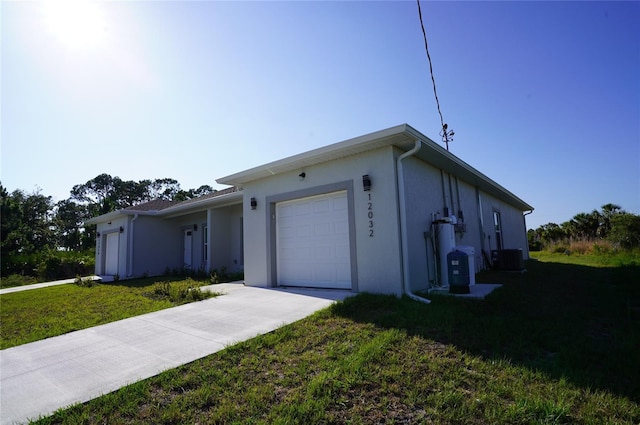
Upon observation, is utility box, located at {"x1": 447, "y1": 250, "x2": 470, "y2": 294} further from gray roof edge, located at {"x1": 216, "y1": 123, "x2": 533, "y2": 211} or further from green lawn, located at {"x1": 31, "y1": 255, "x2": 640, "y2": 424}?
gray roof edge, located at {"x1": 216, "y1": 123, "x2": 533, "y2": 211}

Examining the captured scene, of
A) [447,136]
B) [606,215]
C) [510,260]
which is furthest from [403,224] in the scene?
[606,215]

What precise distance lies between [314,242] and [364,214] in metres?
1.57

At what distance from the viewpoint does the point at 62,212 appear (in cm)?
3875

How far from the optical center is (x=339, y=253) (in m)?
6.73

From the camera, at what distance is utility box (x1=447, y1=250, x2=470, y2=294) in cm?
582

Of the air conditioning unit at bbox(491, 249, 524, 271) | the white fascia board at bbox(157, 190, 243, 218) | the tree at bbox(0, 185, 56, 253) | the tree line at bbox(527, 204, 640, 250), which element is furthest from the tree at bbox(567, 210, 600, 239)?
the tree at bbox(0, 185, 56, 253)

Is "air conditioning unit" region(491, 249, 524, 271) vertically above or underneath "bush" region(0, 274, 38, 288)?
above

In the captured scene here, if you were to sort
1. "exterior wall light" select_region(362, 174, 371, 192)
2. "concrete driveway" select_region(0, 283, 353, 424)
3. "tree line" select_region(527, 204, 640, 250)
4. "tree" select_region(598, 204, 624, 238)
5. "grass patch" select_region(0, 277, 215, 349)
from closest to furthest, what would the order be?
"concrete driveway" select_region(0, 283, 353, 424), "grass patch" select_region(0, 277, 215, 349), "exterior wall light" select_region(362, 174, 371, 192), "tree line" select_region(527, 204, 640, 250), "tree" select_region(598, 204, 624, 238)

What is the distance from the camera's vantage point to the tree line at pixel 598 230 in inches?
613

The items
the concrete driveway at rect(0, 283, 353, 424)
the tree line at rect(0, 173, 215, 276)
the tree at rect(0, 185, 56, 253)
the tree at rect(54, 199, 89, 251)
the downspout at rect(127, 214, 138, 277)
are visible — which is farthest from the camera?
the tree at rect(54, 199, 89, 251)

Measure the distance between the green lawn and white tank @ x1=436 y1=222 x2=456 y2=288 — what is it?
7.86ft

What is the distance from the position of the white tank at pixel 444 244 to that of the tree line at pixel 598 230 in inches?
598

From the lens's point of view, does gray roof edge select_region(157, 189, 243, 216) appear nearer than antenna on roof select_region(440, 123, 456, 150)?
Yes

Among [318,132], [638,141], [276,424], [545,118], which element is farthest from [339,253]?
[638,141]
